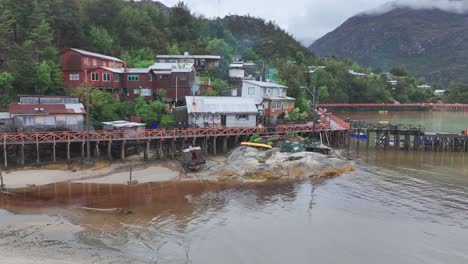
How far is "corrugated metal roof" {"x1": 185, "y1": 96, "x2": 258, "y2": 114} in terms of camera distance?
52.6m

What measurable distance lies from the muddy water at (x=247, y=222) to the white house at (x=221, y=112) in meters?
15.2

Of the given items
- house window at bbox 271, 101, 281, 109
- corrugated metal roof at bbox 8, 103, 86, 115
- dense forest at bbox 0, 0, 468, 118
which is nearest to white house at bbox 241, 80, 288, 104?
house window at bbox 271, 101, 281, 109

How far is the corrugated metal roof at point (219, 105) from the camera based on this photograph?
5262 cm

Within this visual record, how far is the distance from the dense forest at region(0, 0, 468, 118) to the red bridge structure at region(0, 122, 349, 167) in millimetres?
9125

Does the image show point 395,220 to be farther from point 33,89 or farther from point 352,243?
point 33,89

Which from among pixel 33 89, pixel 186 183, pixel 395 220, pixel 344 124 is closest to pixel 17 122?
pixel 33 89

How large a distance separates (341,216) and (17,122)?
34.5 meters

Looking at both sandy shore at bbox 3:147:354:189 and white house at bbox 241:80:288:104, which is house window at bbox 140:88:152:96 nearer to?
white house at bbox 241:80:288:104

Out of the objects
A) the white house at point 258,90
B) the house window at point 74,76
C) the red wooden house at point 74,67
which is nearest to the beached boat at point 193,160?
the white house at point 258,90

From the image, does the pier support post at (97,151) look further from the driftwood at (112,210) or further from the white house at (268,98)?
the white house at (268,98)

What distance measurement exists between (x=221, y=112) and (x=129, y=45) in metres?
42.9

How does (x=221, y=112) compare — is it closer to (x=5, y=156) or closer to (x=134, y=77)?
(x=134, y=77)

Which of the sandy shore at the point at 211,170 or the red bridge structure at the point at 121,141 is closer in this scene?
the sandy shore at the point at 211,170

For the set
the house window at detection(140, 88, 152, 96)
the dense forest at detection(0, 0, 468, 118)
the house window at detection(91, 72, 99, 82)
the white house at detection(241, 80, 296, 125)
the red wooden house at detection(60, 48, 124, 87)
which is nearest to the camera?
the dense forest at detection(0, 0, 468, 118)
